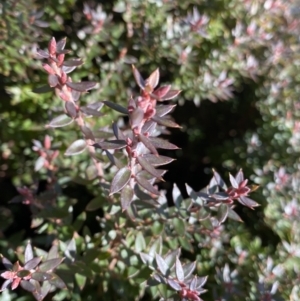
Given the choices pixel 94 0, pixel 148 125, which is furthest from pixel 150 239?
pixel 94 0

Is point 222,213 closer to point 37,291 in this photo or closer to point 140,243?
point 140,243

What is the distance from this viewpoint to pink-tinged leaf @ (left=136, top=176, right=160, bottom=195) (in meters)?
1.24

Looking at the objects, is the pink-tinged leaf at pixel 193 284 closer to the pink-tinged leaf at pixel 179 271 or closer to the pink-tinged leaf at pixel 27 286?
the pink-tinged leaf at pixel 179 271

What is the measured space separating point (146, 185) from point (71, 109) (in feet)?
1.14

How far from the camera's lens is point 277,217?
A: 79.7 inches

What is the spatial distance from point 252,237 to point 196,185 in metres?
0.54

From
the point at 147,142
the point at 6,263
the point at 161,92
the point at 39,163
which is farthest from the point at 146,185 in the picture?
the point at 39,163

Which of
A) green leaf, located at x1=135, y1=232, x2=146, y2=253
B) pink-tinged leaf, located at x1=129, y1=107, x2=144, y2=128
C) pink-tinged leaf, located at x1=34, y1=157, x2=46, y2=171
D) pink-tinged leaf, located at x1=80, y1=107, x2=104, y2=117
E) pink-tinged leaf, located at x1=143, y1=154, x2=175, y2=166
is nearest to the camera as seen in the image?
pink-tinged leaf, located at x1=129, y1=107, x2=144, y2=128

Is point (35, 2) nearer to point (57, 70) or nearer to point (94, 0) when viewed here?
point (94, 0)

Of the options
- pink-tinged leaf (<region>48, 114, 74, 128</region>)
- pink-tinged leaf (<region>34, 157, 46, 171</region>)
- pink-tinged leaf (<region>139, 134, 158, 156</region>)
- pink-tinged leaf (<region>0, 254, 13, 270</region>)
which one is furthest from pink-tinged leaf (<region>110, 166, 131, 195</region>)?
pink-tinged leaf (<region>34, 157, 46, 171</region>)

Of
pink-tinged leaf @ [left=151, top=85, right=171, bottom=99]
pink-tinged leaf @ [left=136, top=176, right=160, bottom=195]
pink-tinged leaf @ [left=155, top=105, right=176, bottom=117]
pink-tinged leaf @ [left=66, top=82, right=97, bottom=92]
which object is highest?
pink-tinged leaf @ [left=151, top=85, right=171, bottom=99]

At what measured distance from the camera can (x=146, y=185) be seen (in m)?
1.25

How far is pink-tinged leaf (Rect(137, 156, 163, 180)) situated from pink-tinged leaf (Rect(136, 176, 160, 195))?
3.0 inches

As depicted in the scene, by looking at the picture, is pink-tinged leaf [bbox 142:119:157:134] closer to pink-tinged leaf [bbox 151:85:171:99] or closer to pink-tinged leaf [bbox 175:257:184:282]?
pink-tinged leaf [bbox 151:85:171:99]
